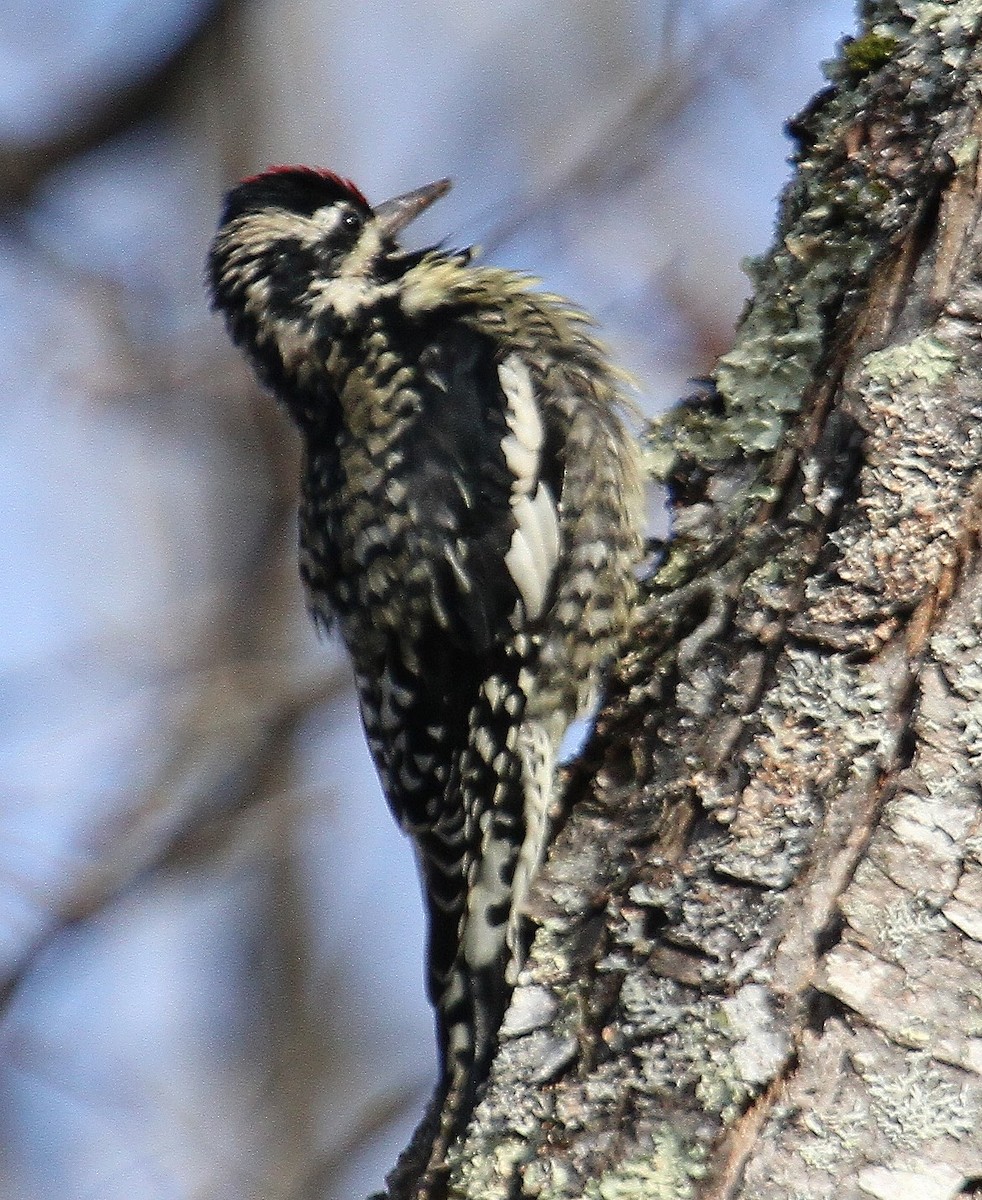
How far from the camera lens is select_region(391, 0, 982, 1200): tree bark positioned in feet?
6.31

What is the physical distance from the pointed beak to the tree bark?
59.8 inches

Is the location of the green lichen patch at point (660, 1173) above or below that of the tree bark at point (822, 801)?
below

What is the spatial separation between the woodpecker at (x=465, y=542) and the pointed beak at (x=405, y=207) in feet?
1.10

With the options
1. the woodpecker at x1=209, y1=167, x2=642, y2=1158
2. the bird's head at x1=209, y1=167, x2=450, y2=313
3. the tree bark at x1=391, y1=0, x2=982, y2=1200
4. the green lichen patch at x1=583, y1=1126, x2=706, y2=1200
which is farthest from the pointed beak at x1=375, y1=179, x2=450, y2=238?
the green lichen patch at x1=583, y1=1126, x2=706, y2=1200

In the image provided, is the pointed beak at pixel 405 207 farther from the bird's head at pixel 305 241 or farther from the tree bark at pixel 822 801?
the tree bark at pixel 822 801

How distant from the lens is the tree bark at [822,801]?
1922 mm

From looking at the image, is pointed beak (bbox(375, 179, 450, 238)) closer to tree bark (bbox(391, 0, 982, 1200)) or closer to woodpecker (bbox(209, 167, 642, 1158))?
woodpecker (bbox(209, 167, 642, 1158))

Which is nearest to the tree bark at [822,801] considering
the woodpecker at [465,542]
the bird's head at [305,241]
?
the woodpecker at [465,542]

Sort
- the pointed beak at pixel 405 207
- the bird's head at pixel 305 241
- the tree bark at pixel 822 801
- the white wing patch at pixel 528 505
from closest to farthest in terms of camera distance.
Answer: the tree bark at pixel 822 801, the white wing patch at pixel 528 505, the bird's head at pixel 305 241, the pointed beak at pixel 405 207

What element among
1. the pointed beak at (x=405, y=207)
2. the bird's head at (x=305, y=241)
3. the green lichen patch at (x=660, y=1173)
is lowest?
the green lichen patch at (x=660, y=1173)

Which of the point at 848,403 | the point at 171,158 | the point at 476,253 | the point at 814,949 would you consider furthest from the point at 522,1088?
the point at 171,158

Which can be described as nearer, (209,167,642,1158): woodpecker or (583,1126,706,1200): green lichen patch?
(583,1126,706,1200): green lichen patch

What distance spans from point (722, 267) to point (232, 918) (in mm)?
2955

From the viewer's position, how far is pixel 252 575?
5.73 meters
